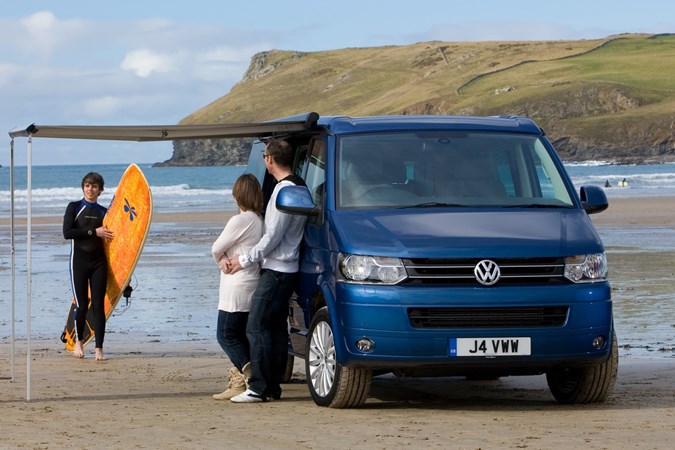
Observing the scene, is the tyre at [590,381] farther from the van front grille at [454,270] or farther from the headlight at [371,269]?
the headlight at [371,269]

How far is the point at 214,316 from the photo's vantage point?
1546 cm

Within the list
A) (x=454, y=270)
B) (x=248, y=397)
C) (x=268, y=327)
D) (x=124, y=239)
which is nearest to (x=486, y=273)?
(x=454, y=270)

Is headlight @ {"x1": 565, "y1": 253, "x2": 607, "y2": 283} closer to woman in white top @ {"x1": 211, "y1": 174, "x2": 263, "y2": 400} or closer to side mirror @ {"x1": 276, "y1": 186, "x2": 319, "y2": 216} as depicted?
side mirror @ {"x1": 276, "y1": 186, "x2": 319, "y2": 216}

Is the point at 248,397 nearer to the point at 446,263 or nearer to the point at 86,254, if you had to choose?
the point at 446,263

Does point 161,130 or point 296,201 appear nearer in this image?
point 296,201

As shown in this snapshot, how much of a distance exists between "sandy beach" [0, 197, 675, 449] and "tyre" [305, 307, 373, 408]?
0.14 m

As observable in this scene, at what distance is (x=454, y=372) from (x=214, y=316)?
728 cm

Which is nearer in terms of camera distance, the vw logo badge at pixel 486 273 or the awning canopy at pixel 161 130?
the vw logo badge at pixel 486 273

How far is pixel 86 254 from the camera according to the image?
1255cm

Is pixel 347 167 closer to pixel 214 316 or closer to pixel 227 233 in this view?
pixel 227 233

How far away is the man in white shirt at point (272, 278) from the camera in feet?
30.0

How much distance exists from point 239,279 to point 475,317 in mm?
1973

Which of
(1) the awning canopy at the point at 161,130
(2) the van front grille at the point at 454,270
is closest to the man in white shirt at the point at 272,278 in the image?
(1) the awning canopy at the point at 161,130

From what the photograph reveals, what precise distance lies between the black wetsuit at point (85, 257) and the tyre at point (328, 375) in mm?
3965
